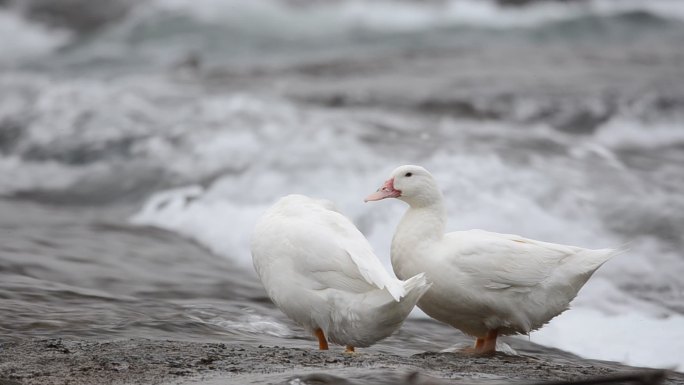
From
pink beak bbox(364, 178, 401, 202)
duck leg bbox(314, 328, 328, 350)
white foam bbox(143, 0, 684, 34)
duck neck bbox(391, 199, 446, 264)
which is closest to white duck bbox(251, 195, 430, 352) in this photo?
duck leg bbox(314, 328, 328, 350)

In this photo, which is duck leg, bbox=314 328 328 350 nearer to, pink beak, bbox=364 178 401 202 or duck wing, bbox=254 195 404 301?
duck wing, bbox=254 195 404 301

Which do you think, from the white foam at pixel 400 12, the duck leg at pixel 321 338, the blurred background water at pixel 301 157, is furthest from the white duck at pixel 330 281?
the white foam at pixel 400 12

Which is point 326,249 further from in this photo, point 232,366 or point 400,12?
point 400,12

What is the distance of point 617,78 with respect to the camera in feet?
54.2

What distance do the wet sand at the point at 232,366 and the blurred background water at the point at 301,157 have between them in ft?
2.04

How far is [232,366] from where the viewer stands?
4664 mm

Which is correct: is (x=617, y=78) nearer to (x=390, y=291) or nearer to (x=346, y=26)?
(x=346, y=26)

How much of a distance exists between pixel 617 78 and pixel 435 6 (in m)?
9.10

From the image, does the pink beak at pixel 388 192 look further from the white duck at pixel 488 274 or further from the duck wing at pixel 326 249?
the duck wing at pixel 326 249

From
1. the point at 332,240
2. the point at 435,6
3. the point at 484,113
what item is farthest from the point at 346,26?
the point at 332,240

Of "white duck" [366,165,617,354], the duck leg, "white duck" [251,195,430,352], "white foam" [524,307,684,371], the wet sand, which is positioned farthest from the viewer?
"white foam" [524,307,684,371]

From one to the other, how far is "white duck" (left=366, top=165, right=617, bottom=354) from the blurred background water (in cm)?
87

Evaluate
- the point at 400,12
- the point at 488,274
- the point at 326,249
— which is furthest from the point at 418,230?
the point at 400,12

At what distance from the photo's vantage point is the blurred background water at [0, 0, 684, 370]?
7.27 meters
